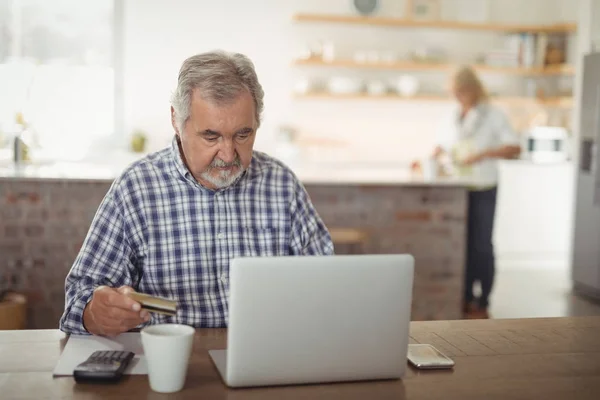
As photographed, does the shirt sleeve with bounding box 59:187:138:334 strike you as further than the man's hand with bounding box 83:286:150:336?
Yes

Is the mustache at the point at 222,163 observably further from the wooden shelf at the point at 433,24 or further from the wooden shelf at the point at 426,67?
the wooden shelf at the point at 433,24

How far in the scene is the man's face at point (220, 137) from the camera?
1.92 m

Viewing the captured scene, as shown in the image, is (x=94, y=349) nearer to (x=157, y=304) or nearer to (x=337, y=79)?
(x=157, y=304)

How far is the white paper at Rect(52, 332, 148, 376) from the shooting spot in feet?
4.74

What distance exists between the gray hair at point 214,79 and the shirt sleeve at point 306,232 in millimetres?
330

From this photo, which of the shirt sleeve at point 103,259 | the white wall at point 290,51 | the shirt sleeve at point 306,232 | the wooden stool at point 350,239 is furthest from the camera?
the white wall at point 290,51

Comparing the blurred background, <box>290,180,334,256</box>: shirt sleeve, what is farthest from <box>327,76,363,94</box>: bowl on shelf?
<box>290,180,334,256</box>: shirt sleeve

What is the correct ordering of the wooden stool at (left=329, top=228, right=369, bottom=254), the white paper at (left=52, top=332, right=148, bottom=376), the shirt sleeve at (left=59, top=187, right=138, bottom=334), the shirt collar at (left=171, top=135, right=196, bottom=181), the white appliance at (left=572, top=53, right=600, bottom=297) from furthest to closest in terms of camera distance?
1. the white appliance at (left=572, top=53, right=600, bottom=297)
2. the wooden stool at (left=329, top=228, right=369, bottom=254)
3. the shirt collar at (left=171, top=135, right=196, bottom=181)
4. the shirt sleeve at (left=59, top=187, right=138, bottom=334)
5. the white paper at (left=52, top=332, right=148, bottom=376)

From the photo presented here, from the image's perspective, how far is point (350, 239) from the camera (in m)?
4.23

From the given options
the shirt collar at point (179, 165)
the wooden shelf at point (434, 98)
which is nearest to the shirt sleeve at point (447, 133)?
the wooden shelf at point (434, 98)

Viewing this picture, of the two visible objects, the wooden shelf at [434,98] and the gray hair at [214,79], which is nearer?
the gray hair at [214,79]

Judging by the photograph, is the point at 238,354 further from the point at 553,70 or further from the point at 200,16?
the point at 553,70

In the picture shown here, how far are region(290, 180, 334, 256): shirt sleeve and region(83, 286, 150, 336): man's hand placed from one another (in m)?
Answer: 0.64

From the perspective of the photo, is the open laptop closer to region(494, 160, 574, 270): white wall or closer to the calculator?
the calculator
